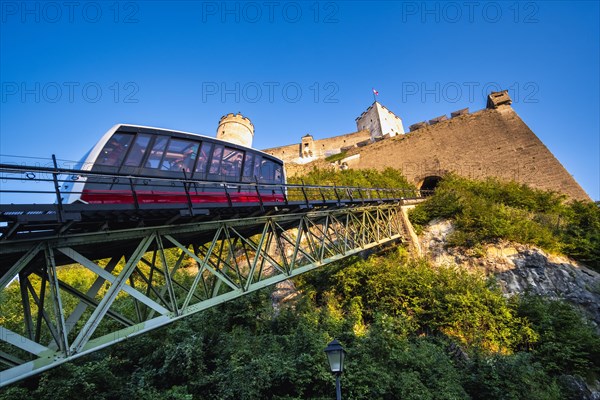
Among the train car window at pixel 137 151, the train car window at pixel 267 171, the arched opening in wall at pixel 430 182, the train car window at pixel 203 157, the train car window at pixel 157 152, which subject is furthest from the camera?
the arched opening in wall at pixel 430 182

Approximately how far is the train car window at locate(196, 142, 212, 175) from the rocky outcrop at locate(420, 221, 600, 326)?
1173 cm

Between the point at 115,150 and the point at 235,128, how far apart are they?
3152 centimetres

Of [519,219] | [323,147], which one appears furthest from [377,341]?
[323,147]

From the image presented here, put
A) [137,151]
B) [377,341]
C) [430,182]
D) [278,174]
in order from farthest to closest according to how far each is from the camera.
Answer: [430,182] < [278,174] < [377,341] < [137,151]

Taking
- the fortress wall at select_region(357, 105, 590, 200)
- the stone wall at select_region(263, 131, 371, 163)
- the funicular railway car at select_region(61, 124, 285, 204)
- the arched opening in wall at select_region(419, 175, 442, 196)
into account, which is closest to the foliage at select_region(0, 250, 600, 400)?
the funicular railway car at select_region(61, 124, 285, 204)

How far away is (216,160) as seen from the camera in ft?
27.8

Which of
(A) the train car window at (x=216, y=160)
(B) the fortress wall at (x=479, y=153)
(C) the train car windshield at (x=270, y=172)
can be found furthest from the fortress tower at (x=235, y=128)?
(A) the train car window at (x=216, y=160)

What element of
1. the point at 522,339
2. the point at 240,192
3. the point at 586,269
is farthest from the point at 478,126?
the point at 240,192

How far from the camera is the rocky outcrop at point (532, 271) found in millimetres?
11266

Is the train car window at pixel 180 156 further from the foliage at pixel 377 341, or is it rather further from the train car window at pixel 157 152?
the foliage at pixel 377 341

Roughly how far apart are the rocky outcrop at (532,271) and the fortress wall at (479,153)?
10534 mm

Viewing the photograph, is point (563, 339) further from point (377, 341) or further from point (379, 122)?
point (379, 122)

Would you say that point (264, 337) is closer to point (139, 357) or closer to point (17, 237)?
point (139, 357)

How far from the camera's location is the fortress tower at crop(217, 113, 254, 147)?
36.5m
